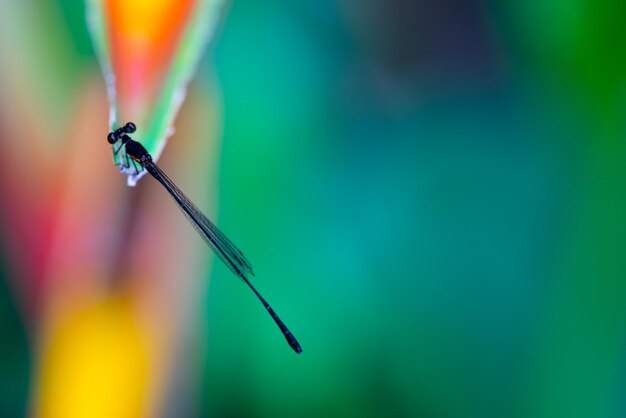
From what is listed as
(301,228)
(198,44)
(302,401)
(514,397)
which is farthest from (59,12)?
(514,397)

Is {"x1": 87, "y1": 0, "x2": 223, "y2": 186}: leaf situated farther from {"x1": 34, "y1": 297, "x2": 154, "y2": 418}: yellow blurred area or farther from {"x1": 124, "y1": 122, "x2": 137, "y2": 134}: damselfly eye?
{"x1": 34, "y1": 297, "x2": 154, "y2": 418}: yellow blurred area

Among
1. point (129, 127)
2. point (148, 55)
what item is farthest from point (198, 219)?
point (148, 55)

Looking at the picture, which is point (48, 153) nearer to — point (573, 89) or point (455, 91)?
point (455, 91)

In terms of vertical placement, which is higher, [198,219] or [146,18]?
[146,18]

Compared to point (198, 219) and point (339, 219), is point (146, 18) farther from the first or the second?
point (339, 219)

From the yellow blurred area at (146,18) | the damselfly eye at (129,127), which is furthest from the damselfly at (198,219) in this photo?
the yellow blurred area at (146,18)
